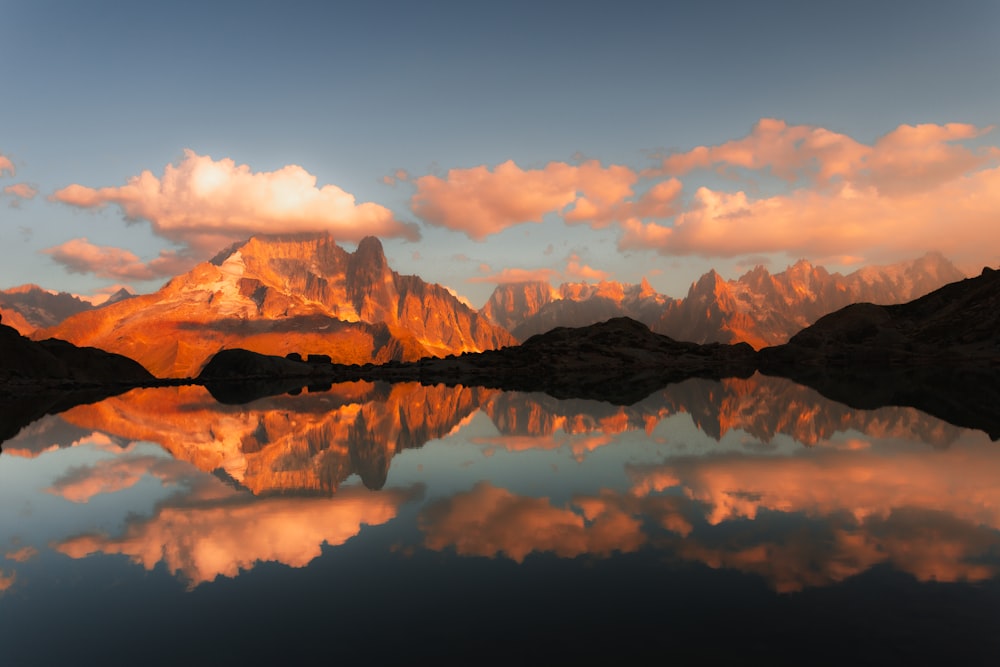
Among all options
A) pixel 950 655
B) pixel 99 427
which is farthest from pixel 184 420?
pixel 950 655

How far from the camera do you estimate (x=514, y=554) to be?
18938 mm

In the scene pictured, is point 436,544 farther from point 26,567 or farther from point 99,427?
point 99,427

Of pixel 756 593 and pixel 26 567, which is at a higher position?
pixel 756 593

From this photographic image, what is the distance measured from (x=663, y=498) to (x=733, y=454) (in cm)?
1309

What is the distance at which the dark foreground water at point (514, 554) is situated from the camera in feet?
43.1

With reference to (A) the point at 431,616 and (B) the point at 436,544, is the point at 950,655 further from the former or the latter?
(B) the point at 436,544

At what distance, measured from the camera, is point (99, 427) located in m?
59.8

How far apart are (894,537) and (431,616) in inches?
643

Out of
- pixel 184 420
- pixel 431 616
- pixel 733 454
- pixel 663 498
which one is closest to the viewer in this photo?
pixel 431 616

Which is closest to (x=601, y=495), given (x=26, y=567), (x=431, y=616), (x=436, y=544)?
(x=436, y=544)

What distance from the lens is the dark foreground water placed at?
1313 cm

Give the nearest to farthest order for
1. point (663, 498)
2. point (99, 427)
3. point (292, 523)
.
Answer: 1. point (292, 523)
2. point (663, 498)
3. point (99, 427)

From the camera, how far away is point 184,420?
2574 inches

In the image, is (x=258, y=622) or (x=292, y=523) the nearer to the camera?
(x=258, y=622)
